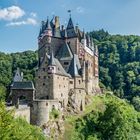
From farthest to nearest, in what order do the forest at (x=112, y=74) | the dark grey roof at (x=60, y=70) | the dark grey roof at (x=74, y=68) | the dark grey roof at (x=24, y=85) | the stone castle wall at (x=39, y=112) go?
the dark grey roof at (x=74, y=68)
the forest at (x=112, y=74)
the dark grey roof at (x=60, y=70)
the dark grey roof at (x=24, y=85)
the stone castle wall at (x=39, y=112)

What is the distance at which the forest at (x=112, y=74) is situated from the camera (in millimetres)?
70875

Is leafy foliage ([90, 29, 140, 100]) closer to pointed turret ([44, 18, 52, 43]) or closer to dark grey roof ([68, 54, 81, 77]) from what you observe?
dark grey roof ([68, 54, 81, 77])

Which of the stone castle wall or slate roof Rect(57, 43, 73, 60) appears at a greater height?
slate roof Rect(57, 43, 73, 60)

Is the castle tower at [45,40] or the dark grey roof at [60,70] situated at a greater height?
the castle tower at [45,40]

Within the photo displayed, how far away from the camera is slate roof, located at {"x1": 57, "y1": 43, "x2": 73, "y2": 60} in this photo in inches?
3127

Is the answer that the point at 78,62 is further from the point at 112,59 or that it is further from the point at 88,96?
the point at 112,59

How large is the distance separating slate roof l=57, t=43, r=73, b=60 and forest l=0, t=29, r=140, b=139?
12.9 m

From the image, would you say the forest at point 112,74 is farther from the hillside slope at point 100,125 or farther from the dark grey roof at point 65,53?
the dark grey roof at point 65,53

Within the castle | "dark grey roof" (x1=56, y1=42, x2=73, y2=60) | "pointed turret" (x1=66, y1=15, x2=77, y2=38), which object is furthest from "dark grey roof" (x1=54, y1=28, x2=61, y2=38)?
"dark grey roof" (x1=56, y1=42, x2=73, y2=60)

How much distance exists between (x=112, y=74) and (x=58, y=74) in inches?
3216

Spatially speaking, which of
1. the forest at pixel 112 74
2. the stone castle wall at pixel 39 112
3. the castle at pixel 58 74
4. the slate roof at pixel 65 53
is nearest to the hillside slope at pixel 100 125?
the forest at pixel 112 74

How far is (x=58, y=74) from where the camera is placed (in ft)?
229

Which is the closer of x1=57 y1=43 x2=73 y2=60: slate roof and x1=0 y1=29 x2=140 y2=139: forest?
x1=0 y1=29 x2=140 y2=139: forest

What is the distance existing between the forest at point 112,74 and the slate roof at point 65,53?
12914 mm
